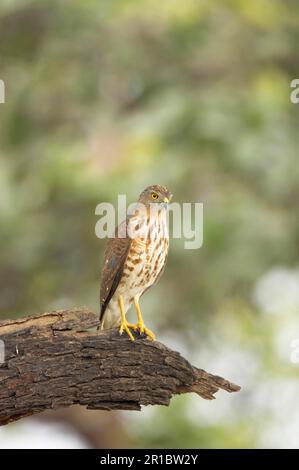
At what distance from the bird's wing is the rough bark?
1.23 feet

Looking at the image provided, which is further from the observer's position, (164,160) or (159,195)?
(164,160)

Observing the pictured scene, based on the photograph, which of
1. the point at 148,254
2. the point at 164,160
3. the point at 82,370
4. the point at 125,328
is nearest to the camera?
the point at 82,370

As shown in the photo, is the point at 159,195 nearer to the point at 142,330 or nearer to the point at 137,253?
the point at 137,253

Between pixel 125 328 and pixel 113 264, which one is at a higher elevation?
pixel 113 264

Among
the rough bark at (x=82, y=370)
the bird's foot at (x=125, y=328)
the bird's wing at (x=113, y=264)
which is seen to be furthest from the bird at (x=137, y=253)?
the rough bark at (x=82, y=370)

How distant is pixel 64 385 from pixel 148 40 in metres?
7.26

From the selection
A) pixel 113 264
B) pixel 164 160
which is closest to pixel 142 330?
pixel 113 264

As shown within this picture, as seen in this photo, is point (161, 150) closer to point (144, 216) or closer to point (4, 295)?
point (4, 295)

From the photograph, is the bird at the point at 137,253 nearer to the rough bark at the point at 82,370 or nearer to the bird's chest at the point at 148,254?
the bird's chest at the point at 148,254

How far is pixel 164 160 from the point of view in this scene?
1036 centimetres

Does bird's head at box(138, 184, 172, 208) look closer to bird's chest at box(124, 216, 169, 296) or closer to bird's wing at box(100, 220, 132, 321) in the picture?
bird's chest at box(124, 216, 169, 296)

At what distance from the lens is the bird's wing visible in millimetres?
6109

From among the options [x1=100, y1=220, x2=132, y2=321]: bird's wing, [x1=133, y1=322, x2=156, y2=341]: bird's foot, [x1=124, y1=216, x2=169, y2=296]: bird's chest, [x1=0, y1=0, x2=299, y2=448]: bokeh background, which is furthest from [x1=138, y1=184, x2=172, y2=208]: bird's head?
[x1=0, y1=0, x2=299, y2=448]: bokeh background

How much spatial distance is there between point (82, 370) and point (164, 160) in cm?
491
